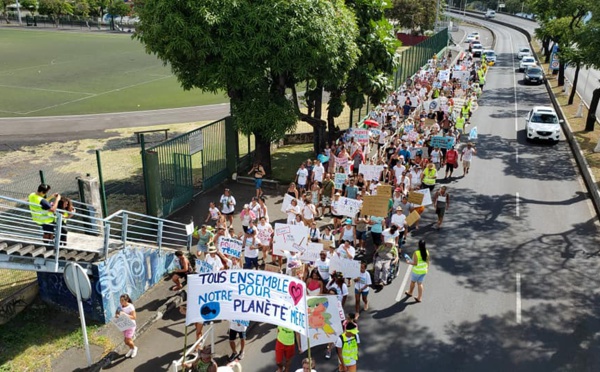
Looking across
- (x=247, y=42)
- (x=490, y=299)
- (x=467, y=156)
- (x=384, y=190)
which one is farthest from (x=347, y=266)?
(x=467, y=156)

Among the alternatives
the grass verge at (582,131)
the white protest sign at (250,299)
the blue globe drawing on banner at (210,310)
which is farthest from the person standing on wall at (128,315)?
the grass verge at (582,131)

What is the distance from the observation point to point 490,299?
12.8 m

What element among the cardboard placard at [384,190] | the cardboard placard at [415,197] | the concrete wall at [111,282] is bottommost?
the concrete wall at [111,282]

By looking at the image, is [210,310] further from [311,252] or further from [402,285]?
[402,285]

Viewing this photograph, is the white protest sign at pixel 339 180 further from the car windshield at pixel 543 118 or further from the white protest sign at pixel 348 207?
the car windshield at pixel 543 118

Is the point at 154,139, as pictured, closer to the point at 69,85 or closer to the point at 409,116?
the point at 409,116

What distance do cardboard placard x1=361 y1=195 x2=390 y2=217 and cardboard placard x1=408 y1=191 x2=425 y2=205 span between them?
1.60 meters

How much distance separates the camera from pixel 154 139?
87.9ft

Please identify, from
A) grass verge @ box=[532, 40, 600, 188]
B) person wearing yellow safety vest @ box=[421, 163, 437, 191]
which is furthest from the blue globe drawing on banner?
grass verge @ box=[532, 40, 600, 188]

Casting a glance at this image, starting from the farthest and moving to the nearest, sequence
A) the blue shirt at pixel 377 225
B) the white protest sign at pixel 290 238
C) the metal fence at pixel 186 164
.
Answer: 1. the metal fence at pixel 186 164
2. the blue shirt at pixel 377 225
3. the white protest sign at pixel 290 238

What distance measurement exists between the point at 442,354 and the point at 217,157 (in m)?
12.7

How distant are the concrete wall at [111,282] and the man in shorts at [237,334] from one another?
322 cm

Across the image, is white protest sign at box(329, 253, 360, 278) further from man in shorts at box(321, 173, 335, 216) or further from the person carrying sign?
man in shorts at box(321, 173, 335, 216)

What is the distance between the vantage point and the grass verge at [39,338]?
10.5m
